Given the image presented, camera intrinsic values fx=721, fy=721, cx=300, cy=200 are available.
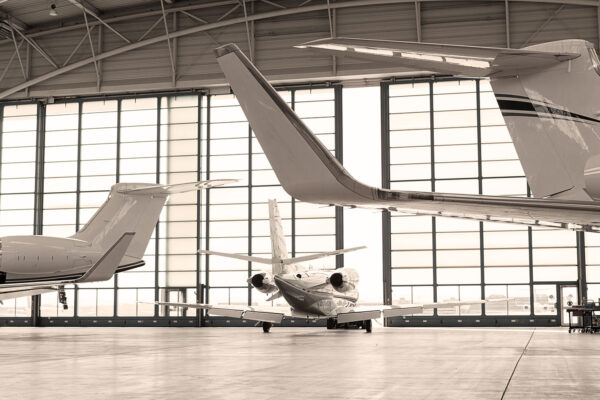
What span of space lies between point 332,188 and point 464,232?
38.7m

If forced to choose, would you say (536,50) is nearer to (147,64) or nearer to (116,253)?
(116,253)

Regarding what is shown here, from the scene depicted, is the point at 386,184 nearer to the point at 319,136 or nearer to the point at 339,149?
the point at 339,149

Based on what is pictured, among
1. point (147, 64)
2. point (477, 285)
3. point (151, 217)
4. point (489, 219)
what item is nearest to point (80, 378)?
point (489, 219)

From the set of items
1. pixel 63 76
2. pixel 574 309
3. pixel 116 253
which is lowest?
pixel 574 309

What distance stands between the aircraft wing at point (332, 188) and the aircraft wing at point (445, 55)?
2.90 feet

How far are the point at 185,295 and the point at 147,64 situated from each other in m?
15.8

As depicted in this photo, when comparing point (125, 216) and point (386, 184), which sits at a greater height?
point (386, 184)

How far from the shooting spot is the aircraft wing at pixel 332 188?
718 centimetres

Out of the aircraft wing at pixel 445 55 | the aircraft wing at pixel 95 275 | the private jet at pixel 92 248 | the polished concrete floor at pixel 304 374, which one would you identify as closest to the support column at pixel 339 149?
the private jet at pixel 92 248

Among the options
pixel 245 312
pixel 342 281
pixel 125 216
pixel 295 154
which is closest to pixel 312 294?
pixel 342 281

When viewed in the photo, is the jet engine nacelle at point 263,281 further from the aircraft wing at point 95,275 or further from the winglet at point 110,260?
the winglet at point 110,260

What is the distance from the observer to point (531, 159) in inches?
386

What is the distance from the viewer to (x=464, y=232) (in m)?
44.7

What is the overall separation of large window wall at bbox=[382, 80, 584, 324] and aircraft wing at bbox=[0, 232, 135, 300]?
22170 millimetres
